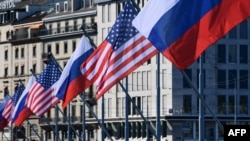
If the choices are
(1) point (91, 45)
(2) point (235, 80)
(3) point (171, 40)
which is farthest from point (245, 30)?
(3) point (171, 40)

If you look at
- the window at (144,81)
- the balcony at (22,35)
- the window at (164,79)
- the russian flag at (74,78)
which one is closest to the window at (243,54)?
the window at (164,79)

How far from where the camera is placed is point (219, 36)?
37406 millimetres

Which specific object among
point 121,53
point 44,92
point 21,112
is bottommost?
point 21,112

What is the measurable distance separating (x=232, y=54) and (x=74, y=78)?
73.6 meters

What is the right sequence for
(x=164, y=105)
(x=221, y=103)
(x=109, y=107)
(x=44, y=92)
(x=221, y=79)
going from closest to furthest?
(x=44, y=92), (x=164, y=105), (x=221, y=103), (x=221, y=79), (x=109, y=107)

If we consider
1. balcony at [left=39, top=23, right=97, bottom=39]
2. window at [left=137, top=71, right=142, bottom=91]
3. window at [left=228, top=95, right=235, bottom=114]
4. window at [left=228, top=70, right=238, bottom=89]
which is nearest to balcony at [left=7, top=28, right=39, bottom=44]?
balcony at [left=39, top=23, right=97, bottom=39]

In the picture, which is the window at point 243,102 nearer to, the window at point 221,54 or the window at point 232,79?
the window at point 232,79

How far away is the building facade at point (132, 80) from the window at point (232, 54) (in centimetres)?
10

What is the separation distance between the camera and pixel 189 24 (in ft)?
127

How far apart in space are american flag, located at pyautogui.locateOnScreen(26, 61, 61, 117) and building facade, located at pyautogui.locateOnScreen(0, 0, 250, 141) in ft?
132

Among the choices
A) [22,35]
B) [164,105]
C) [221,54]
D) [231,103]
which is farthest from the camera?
[22,35]

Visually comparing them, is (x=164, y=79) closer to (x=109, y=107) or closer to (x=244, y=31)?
(x=244, y=31)

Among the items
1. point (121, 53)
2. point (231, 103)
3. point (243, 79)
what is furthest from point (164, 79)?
point (121, 53)

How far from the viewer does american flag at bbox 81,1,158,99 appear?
49.6 metres
